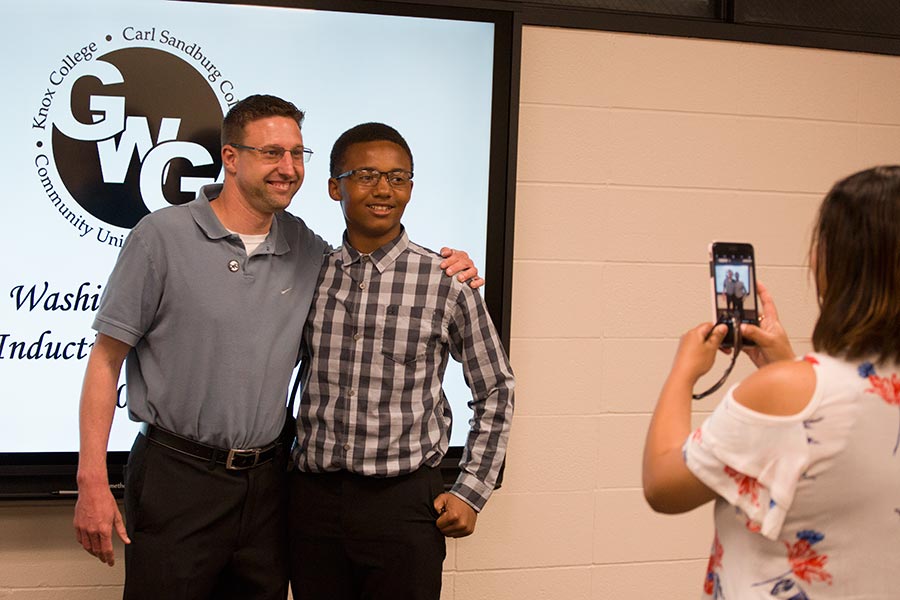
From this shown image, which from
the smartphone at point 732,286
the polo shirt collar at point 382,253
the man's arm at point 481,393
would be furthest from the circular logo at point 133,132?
the smartphone at point 732,286

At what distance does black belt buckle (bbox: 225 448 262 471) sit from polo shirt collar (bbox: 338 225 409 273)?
1.52ft

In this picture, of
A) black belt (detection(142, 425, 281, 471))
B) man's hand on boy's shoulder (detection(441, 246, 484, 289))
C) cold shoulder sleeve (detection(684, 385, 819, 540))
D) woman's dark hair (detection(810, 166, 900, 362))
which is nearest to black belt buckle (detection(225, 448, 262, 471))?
black belt (detection(142, 425, 281, 471))

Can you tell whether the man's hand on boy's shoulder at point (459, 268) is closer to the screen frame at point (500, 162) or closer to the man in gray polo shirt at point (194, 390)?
the man in gray polo shirt at point (194, 390)

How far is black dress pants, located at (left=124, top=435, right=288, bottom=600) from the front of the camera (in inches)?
77.2

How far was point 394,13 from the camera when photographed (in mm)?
2594

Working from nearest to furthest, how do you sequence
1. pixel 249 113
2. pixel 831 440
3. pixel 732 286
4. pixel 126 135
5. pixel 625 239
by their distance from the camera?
pixel 831 440 < pixel 732 286 < pixel 249 113 < pixel 126 135 < pixel 625 239

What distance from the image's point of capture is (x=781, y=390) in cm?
113

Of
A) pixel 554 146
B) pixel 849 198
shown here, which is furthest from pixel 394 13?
pixel 849 198

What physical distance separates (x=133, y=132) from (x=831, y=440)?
78.2 inches

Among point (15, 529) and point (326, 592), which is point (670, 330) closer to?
point (326, 592)

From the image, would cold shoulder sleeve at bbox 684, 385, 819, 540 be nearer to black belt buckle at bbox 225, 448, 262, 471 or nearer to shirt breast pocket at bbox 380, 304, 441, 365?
shirt breast pocket at bbox 380, 304, 441, 365

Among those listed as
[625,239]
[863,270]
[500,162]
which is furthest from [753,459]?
[625,239]

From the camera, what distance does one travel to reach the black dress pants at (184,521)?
77.2 inches

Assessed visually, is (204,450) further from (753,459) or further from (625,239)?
(625,239)
